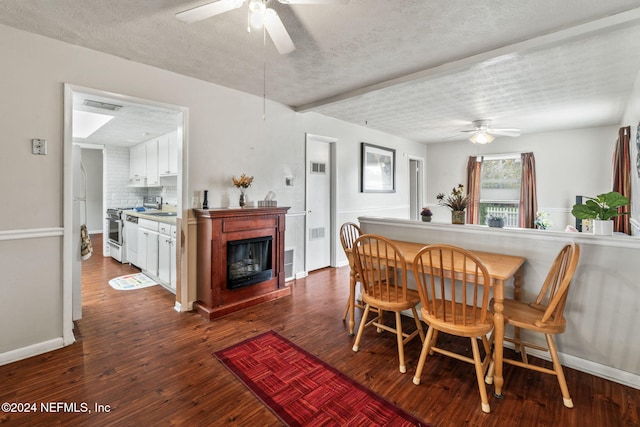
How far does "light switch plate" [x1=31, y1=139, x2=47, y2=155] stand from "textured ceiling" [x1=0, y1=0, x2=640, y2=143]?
0.84 meters

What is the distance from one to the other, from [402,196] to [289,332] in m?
4.71

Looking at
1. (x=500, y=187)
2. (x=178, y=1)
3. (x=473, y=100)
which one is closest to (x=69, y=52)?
(x=178, y=1)

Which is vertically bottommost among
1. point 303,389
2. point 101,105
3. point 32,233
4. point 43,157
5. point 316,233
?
point 303,389

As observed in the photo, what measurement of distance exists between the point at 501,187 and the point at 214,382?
22.2 ft

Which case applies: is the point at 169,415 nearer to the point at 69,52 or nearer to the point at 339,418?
the point at 339,418

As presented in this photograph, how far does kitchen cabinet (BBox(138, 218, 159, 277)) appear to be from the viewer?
4.05 m

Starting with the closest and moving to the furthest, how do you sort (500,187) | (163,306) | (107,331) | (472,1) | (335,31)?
(472,1)
(335,31)
(107,331)
(163,306)
(500,187)

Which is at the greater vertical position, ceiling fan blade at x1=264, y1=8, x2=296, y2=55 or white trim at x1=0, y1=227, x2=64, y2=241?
ceiling fan blade at x1=264, y1=8, x2=296, y2=55

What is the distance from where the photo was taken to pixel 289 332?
2.76m

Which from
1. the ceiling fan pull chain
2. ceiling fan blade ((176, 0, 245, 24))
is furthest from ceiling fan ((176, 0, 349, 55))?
the ceiling fan pull chain

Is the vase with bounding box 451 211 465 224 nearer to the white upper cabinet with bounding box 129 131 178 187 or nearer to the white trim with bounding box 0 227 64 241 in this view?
the white trim with bounding box 0 227 64 241

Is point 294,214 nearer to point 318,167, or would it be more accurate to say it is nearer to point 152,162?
point 318,167

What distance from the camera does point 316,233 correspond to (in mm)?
4867

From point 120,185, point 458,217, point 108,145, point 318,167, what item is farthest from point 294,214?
point 108,145
